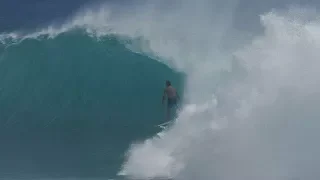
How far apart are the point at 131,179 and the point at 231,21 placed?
383 centimetres

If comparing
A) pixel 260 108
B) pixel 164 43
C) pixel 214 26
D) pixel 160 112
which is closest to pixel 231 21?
pixel 214 26

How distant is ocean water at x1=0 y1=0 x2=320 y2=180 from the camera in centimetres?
660

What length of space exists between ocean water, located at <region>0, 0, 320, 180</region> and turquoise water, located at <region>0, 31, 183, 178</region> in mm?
18

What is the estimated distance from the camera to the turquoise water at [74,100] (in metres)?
8.02

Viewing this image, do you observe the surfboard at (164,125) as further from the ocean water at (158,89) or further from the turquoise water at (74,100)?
the turquoise water at (74,100)

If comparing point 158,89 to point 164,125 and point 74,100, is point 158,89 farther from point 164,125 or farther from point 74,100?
point 74,100

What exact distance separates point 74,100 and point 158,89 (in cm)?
142

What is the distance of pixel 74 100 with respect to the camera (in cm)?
878

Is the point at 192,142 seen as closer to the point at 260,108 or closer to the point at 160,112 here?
the point at 260,108

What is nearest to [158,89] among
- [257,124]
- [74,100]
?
[74,100]

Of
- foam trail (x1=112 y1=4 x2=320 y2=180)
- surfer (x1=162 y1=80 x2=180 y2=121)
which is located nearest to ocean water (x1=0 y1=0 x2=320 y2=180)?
foam trail (x1=112 y1=4 x2=320 y2=180)

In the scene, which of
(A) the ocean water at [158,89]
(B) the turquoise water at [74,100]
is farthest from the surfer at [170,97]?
(B) the turquoise water at [74,100]

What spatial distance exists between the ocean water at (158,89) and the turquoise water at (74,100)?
2cm

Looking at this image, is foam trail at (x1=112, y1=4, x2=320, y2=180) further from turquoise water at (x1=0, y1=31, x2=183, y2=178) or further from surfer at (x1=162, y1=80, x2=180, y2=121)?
turquoise water at (x1=0, y1=31, x2=183, y2=178)
